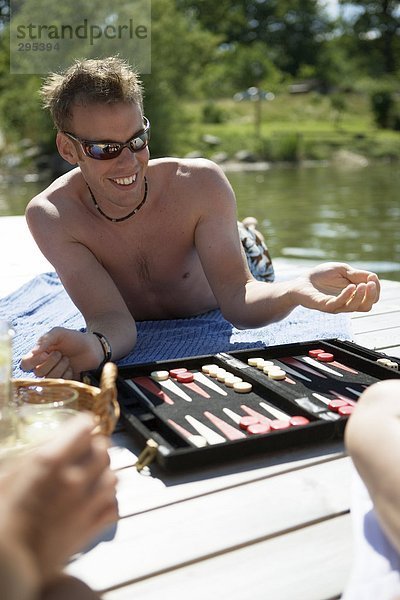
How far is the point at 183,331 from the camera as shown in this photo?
3104 millimetres

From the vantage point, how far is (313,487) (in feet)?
5.28

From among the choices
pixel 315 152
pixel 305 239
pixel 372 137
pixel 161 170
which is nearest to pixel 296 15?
pixel 372 137

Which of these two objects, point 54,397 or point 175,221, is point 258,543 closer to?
point 54,397

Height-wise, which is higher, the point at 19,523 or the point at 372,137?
the point at 19,523

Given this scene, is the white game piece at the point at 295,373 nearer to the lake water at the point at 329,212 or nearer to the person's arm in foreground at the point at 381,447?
the person's arm in foreground at the point at 381,447

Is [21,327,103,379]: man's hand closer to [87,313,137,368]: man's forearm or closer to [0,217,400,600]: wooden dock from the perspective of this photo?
[87,313,137,368]: man's forearm

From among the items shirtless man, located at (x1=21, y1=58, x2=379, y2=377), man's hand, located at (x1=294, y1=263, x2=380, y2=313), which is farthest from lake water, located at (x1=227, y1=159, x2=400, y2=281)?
man's hand, located at (x1=294, y1=263, x2=380, y2=313)

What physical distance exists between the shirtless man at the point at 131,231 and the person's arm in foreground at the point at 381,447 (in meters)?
1.01

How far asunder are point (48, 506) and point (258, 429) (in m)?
0.94

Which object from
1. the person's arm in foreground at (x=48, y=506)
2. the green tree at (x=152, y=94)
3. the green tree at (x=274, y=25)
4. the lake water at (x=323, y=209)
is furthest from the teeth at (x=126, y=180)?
the green tree at (x=274, y=25)

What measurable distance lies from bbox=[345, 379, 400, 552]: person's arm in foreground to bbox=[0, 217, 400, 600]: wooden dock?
183mm

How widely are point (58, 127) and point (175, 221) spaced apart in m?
0.62

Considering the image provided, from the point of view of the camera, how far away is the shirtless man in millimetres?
2602

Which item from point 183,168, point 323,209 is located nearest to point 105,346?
point 183,168
